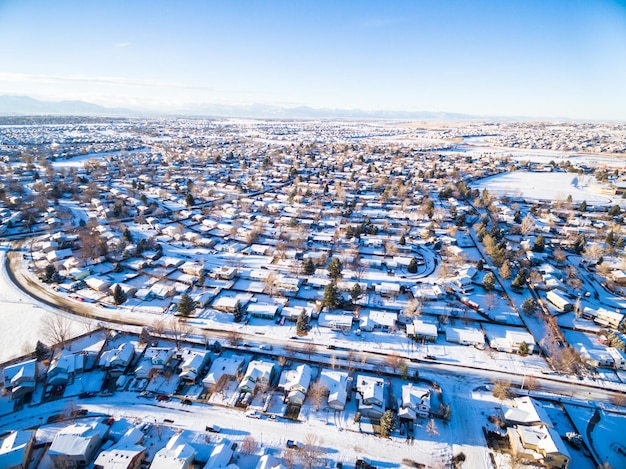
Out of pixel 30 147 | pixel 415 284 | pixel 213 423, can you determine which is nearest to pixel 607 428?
pixel 415 284

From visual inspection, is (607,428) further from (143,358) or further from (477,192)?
(477,192)

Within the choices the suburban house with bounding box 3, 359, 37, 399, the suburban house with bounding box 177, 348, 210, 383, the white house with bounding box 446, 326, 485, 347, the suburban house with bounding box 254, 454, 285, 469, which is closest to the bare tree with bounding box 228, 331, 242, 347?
the suburban house with bounding box 177, 348, 210, 383

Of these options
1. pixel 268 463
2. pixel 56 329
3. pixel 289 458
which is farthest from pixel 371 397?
pixel 56 329

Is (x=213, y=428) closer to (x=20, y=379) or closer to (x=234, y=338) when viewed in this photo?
(x=234, y=338)

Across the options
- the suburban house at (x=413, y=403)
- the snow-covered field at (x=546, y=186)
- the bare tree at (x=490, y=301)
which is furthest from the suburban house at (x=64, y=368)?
the snow-covered field at (x=546, y=186)

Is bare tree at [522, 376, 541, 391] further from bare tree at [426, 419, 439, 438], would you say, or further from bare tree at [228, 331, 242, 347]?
bare tree at [228, 331, 242, 347]
